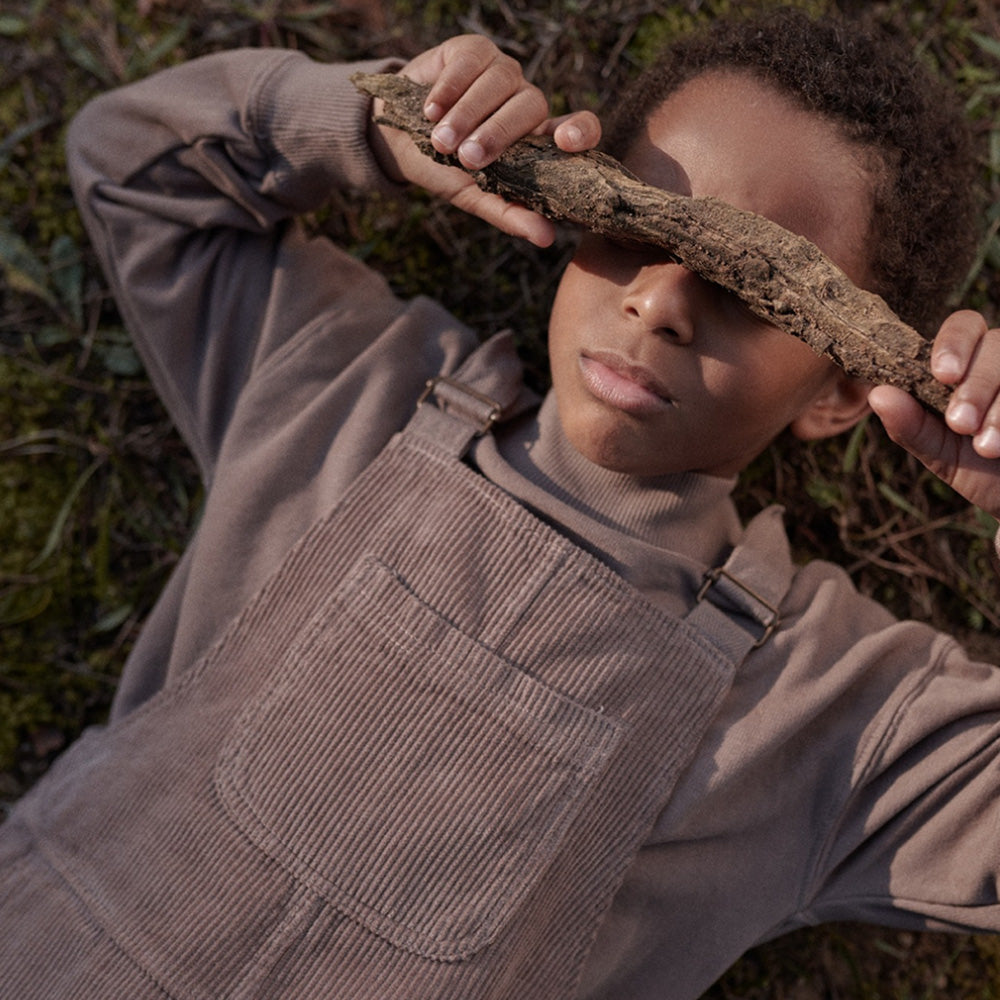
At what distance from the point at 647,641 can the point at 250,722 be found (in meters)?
0.88

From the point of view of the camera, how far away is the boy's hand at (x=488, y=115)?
1.76 metres

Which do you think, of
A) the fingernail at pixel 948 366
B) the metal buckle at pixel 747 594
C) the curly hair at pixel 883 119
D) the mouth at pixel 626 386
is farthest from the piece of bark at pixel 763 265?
the metal buckle at pixel 747 594

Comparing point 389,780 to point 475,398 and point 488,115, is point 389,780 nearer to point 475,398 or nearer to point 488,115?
point 475,398

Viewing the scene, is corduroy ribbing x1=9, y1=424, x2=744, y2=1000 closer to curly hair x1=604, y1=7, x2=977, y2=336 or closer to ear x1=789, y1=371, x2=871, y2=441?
ear x1=789, y1=371, x2=871, y2=441

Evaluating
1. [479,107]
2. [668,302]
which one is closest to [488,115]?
[479,107]

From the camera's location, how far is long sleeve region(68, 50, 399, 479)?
219 cm

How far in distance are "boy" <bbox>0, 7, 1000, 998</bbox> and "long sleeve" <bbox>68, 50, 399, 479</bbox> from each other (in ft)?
0.03

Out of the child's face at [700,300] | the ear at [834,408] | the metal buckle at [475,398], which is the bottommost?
the metal buckle at [475,398]

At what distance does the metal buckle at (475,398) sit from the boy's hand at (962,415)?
2.84 ft

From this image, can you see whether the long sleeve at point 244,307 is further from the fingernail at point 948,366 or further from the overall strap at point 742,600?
the fingernail at point 948,366

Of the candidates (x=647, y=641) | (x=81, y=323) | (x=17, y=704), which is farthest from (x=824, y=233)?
(x=17, y=704)

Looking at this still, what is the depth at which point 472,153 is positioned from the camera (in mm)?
1741

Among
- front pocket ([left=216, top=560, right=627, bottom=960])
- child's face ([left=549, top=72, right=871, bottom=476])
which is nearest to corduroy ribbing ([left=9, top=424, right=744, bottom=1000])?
front pocket ([left=216, top=560, right=627, bottom=960])

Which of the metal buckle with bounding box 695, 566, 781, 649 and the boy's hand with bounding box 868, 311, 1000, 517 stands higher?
the boy's hand with bounding box 868, 311, 1000, 517
